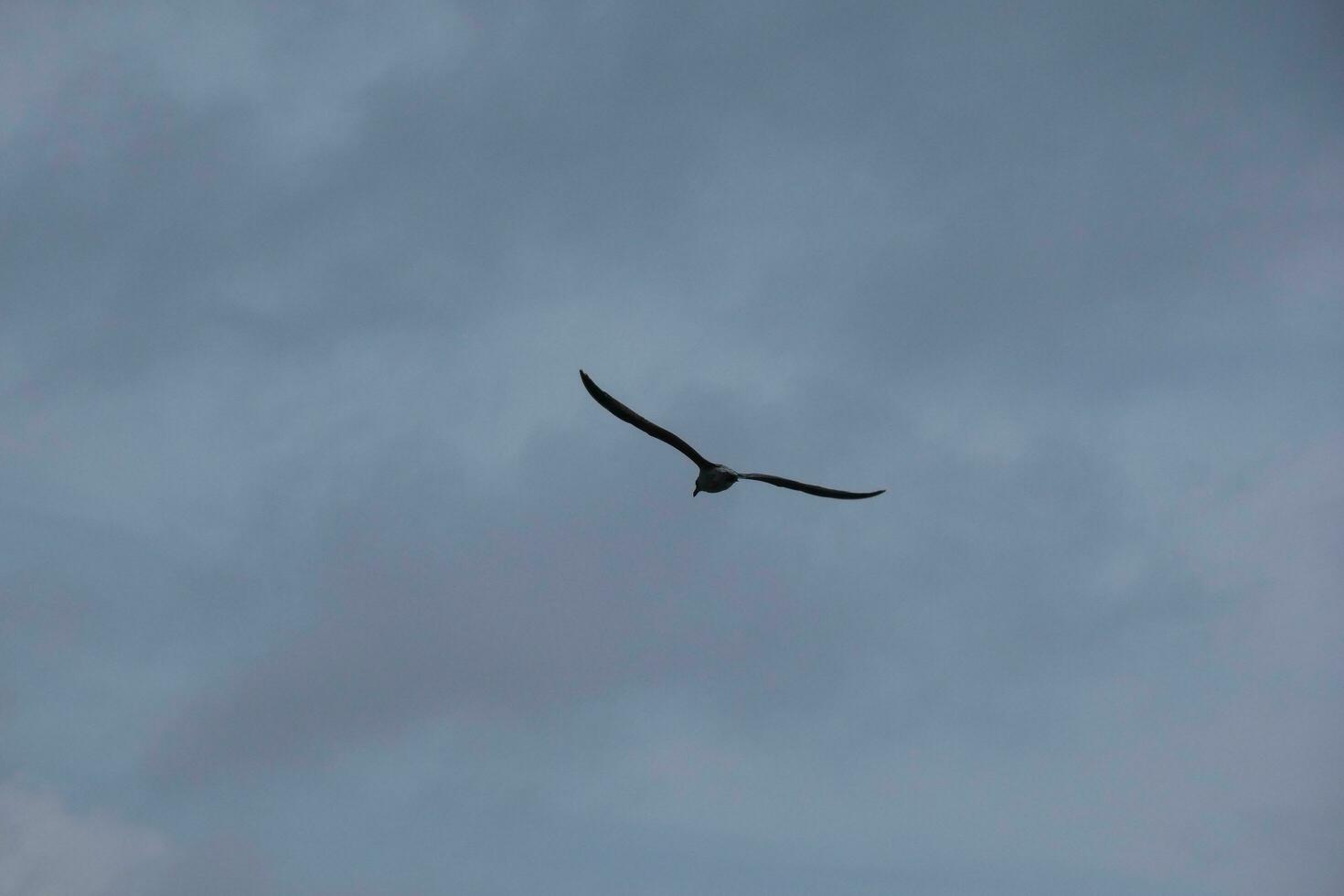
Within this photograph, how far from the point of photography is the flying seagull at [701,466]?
56.9 m

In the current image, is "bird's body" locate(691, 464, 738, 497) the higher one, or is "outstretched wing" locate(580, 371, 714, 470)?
"bird's body" locate(691, 464, 738, 497)

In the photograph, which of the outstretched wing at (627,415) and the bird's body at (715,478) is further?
the bird's body at (715,478)

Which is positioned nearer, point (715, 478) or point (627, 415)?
point (627, 415)

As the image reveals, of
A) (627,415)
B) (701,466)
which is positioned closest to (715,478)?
(701,466)

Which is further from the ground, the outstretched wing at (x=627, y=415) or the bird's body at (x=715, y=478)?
the bird's body at (x=715, y=478)

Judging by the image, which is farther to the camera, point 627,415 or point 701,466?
point 701,466

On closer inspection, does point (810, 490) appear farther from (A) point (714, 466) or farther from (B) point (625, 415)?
(B) point (625, 415)

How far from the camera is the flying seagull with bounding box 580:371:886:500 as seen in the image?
187 ft

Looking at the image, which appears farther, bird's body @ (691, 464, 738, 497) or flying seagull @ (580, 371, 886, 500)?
bird's body @ (691, 464, 738, 497)

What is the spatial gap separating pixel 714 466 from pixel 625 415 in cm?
629

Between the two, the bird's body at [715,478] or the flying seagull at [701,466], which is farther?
the bird's body at [715,478]

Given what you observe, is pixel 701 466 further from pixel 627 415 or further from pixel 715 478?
pixel 627 415

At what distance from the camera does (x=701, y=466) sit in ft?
206

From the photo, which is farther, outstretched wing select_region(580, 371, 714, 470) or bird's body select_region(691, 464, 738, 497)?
bird's body select_region(691, 464, 738, 497)
